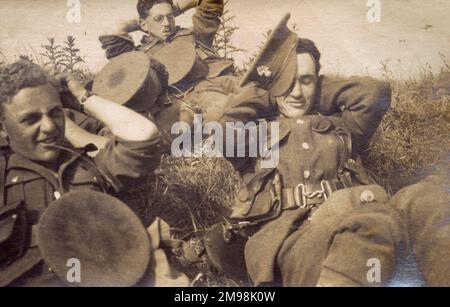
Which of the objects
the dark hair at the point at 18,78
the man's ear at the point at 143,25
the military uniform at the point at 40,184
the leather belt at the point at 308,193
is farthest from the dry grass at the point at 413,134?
the dark hair at the point at 18,78

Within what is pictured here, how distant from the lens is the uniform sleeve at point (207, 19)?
646cm

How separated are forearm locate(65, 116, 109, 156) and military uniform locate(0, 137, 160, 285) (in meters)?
0.07

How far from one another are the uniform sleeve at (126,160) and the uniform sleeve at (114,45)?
0.88 metres

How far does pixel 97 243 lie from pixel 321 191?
5.54ft

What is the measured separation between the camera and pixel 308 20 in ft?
21.0

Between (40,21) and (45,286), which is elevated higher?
(40,21)

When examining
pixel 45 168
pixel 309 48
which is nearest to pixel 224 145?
pixel 309 48

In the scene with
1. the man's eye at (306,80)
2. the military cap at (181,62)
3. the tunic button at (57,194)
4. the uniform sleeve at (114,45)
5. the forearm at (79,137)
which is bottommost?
the tunic button at (57,194)

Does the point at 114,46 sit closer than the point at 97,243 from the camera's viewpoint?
No

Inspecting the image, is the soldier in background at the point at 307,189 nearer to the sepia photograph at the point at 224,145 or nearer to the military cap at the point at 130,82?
the sepia photograph at the point at 224,145

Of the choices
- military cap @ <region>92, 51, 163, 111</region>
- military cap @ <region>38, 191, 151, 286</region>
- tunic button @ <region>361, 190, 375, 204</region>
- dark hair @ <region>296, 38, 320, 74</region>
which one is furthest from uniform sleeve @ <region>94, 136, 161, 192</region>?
tunic button @ <region>361, 190, 375, 204</region>
